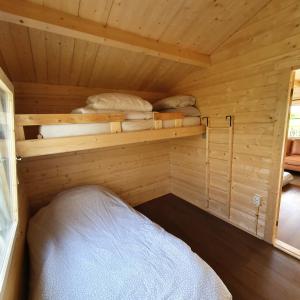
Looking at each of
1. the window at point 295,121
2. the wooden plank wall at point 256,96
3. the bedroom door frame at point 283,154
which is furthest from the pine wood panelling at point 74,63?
the window at point 295,121

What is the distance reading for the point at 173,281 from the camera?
111 cm

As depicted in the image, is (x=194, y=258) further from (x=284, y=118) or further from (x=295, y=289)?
(x=284, y=118)

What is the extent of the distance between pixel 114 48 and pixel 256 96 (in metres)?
1.60

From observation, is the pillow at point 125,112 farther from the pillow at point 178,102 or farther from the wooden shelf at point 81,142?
the pillow at point 178,102

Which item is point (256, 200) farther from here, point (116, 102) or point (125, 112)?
point (116, 102)

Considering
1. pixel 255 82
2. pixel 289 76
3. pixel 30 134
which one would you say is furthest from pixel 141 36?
pixel 30 134

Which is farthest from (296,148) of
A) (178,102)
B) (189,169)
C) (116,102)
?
(116,102)

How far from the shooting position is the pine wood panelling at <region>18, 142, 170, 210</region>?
2.20 m

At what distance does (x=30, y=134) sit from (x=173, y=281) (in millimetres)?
2023

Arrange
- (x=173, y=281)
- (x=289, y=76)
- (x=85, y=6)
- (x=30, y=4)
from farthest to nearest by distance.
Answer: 1. (x=289, y=76)
2. (x=85, y=6)
3. (x=30, y=4)
4. (x=173, y=281)

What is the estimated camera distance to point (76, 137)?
157cm

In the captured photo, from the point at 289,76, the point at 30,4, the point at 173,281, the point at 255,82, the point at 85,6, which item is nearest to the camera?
the point at 173,281

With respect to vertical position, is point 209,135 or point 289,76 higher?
point 289,76

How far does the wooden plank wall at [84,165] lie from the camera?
212cm
